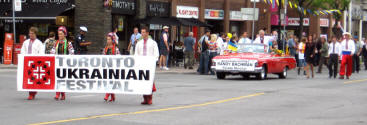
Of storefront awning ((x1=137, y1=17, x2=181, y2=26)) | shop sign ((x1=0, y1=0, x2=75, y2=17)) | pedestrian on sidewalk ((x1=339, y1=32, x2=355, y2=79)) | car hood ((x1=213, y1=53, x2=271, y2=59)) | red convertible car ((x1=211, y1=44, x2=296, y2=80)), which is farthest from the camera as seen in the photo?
storefront awning ((x1=137, y1=17, x2=181, y2=26))

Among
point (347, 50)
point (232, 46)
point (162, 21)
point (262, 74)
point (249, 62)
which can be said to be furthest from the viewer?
point (162, 21)

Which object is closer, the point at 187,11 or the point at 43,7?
the point at 43,7

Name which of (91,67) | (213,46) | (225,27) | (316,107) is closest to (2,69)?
(213,46)

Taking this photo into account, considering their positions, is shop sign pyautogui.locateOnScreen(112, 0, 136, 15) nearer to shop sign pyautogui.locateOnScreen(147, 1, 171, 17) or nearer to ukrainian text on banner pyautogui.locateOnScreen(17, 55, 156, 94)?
shop sign pyautogui.locateOnScreen(147, 1, 171, 17)

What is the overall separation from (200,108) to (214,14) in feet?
101

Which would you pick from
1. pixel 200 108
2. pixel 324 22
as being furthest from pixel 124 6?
pixel 324 22

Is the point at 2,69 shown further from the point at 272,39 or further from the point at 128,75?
the point at 128,75

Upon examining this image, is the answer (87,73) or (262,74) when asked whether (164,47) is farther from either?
(87,73)

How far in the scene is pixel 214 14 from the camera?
1722 inches

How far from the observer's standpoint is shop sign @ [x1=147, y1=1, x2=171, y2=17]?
36.4m

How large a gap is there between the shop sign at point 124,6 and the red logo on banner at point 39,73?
726 inches

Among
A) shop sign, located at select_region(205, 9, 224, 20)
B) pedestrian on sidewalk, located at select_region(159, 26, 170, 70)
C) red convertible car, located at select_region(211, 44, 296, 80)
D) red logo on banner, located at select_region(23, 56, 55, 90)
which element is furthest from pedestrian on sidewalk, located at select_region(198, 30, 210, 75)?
shop sign, located at select_region(205, 9, 224, 20)

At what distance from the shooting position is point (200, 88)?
1867 cm

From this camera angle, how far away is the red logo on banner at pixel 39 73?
1502 centimetres
